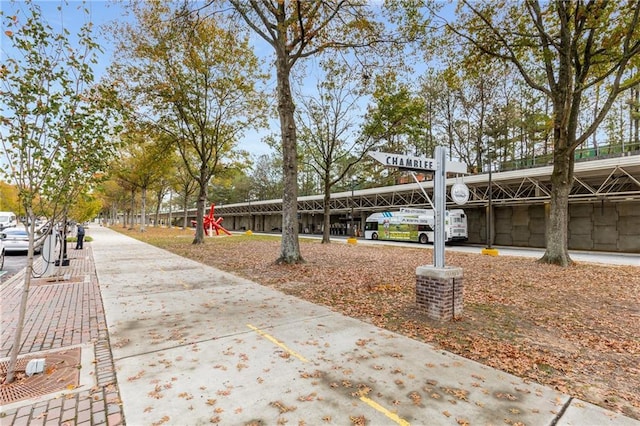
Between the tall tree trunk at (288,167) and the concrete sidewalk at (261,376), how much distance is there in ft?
18.2

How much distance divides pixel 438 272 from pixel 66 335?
19.9 feet

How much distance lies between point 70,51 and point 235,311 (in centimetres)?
469

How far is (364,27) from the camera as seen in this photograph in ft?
39.8

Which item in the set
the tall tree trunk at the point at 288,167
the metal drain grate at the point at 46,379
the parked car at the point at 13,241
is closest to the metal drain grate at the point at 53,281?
the metal drain grate at the point at 46,379

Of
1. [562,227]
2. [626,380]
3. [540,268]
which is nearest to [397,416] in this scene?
[626,380]

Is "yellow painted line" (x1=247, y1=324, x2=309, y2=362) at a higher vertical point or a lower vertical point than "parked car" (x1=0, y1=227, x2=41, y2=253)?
lower

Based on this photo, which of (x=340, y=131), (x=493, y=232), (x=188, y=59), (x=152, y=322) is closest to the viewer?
(x=152, y=322)

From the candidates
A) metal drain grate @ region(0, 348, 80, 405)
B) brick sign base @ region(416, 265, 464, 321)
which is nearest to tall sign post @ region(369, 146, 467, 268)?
brick sign base @ region(416, 265, 464, 321)

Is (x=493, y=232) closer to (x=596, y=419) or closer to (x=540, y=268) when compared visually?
(x=540, y=268)

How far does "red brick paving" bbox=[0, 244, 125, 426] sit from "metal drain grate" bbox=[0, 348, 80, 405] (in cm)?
20

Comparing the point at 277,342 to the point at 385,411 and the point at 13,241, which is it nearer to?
the point at 385,411

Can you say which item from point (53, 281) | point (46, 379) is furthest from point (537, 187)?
point (53, 281)

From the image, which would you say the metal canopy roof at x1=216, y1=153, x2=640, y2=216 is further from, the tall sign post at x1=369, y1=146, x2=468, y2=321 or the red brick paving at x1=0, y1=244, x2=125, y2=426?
the red brick paving at x1=0, y1=244, x2=125, y2=426

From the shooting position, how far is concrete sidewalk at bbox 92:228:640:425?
2.92m
